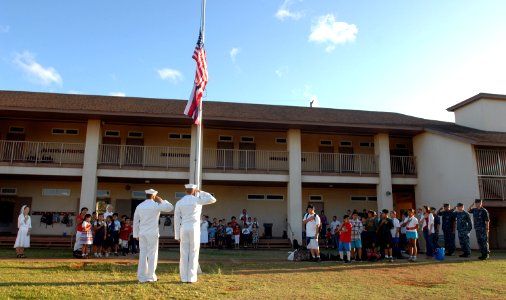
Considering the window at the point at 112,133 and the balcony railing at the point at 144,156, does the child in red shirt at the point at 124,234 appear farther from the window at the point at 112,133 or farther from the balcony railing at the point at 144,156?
the window at the point at 112,133

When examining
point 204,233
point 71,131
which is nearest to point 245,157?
point 204,233

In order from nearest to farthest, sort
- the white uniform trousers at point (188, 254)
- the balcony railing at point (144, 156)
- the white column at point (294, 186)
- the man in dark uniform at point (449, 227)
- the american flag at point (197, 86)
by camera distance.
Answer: the white uniform trousers at point (188, 254)
the american flag at point (197, 86)
the man in dark uniform at point (449, 227)
the white column at point (294, 186)
the balcony railing at point (144, 156)

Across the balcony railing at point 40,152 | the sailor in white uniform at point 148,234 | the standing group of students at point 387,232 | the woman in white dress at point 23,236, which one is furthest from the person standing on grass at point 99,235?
the balcony railing at point 40,152

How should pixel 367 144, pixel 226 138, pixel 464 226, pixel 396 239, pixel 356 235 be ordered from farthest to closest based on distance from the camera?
pixel 367 144 < pixel 226 138 < pixel 396 239 < pixel 464 226 < pixel 356 235

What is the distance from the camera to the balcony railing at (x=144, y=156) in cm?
1869

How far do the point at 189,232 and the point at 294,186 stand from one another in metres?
11.8

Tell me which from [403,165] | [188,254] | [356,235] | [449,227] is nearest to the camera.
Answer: [188,254]

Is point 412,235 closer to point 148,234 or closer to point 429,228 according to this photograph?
point 429,228

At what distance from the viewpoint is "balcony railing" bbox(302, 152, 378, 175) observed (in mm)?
20406

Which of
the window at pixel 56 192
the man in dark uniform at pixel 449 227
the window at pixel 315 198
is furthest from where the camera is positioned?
the window at pixel 315 198

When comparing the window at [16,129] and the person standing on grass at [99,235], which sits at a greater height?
the window at [16,129]

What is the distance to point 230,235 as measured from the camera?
17688 mm

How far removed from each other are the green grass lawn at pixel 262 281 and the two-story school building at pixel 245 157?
7.76 meters

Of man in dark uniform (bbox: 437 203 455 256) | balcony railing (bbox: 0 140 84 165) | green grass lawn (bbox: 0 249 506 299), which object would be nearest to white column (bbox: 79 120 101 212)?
balcony railing (bbox: 0 140 84 165)
